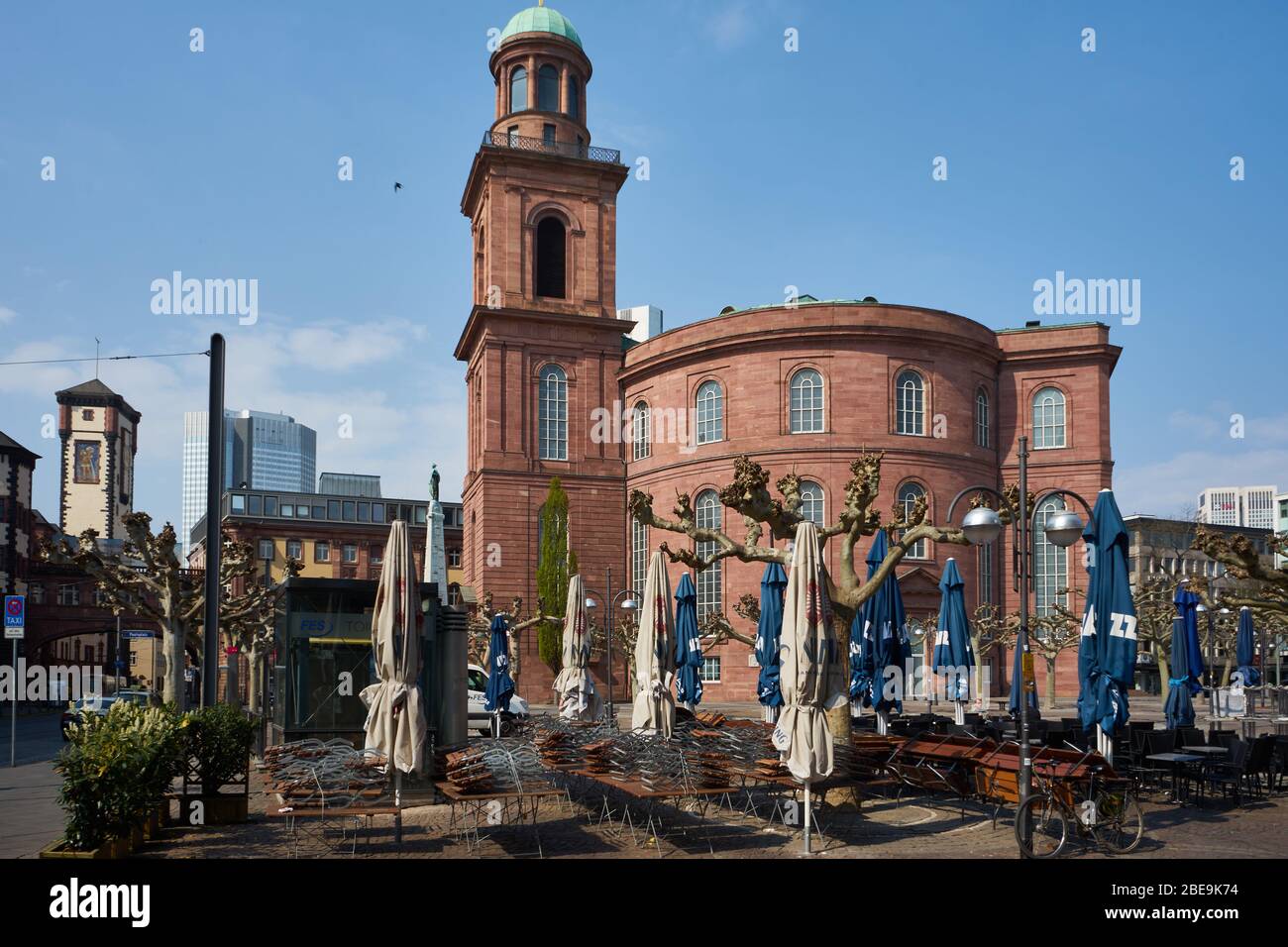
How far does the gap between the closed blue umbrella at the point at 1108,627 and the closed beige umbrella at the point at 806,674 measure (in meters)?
4.48

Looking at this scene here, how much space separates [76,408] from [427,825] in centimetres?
9626

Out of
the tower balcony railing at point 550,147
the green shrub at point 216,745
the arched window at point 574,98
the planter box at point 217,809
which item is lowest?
the planter box at point 217,809

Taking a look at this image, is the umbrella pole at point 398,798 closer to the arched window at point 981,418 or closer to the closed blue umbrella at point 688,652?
the closed blue umbrella at point 688,652

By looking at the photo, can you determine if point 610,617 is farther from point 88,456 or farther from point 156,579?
point 88,456

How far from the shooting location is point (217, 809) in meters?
13.2

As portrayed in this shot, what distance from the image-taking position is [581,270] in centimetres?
5056

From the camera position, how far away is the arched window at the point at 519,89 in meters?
52.8

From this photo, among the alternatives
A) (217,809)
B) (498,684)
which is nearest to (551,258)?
(498,684)

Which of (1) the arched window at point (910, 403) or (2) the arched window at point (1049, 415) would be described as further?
(2) the arched window at point (1049, 415)

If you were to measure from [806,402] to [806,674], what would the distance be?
3348 centimetres

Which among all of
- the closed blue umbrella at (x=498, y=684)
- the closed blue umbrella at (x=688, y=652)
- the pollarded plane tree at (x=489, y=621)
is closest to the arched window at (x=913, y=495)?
the pollarded plane tree at (x=489, y=621)

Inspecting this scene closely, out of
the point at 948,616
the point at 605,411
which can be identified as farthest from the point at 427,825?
the point at 605,411
